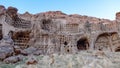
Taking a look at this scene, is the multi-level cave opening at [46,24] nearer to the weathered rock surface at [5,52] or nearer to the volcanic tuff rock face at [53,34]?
the volcanic tuff rock face at [53,34]

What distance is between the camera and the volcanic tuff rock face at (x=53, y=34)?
24.7 meters

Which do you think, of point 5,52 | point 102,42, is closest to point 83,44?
point 102,42

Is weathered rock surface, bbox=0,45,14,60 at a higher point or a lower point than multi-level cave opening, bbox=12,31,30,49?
lower

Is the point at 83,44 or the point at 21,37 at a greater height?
the point at 21,37

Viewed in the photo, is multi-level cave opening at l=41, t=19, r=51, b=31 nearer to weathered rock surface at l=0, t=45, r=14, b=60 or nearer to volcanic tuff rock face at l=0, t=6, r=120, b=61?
volcanic tuff rock face at l=0, t=6, r=120, b=61

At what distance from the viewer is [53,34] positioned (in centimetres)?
2688

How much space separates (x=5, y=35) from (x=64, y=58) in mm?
10991

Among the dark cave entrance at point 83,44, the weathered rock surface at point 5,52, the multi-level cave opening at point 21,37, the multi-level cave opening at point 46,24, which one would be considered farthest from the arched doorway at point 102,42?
the weathered rock surface at point 5,52

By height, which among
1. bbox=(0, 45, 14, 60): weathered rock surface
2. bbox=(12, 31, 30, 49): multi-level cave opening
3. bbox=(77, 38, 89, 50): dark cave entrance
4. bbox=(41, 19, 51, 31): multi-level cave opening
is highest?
bbox=(41, 19, 51, 31): multi-level cave opening

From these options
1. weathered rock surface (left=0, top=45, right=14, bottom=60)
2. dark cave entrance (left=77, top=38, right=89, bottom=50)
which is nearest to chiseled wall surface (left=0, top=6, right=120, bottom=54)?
dark cave entrance (left=77, top=38, right=89, bottom=50)

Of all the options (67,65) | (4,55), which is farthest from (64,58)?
(4,55)

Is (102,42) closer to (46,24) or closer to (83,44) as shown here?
(83,44)

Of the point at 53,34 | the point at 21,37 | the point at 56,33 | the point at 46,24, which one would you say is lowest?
the point at 21,37

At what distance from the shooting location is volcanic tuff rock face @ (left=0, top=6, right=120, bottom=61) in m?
24.7
